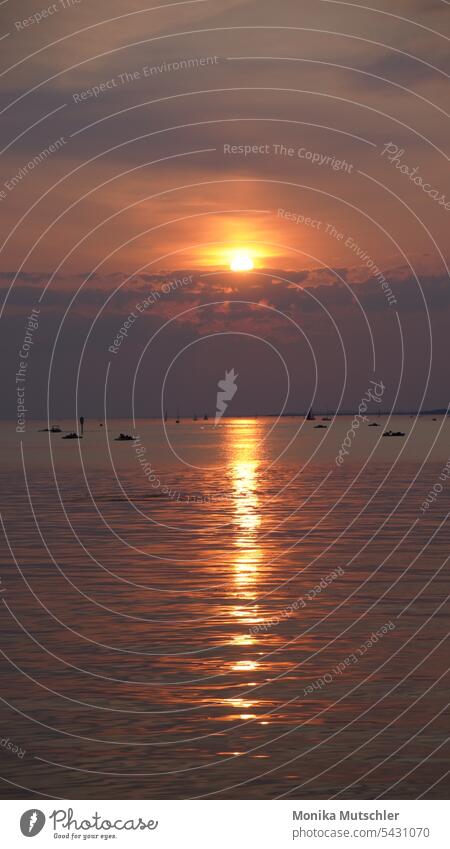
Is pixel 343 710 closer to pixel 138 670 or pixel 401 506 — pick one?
pixel 138 670

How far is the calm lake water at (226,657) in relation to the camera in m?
20.9

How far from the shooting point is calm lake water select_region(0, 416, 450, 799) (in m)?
20.9

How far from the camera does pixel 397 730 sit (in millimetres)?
23297

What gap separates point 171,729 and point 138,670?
494cm
